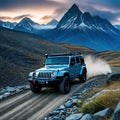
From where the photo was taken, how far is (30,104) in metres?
17.7

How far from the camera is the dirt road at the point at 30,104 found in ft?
49.0

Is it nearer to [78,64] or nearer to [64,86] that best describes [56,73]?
[64,86]

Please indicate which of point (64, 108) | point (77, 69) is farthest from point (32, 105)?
point (77, 69)

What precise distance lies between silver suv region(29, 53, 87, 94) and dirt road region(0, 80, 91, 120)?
24.9 inches

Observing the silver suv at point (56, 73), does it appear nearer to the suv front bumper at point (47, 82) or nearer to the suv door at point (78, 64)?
the suv front bumper at point (47, 82)

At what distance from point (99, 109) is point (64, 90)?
27.6ft

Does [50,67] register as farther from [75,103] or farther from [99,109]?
[99,109]

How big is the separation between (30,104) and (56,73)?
12.2ft

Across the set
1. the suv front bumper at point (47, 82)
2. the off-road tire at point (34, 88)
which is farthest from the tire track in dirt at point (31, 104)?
the suv front bumper at point (47, 82)

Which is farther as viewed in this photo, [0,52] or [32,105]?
[0,52]

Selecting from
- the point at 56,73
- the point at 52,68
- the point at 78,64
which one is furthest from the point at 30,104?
the point at 78,64

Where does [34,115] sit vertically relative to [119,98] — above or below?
below

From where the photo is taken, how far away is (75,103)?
54.3 ft

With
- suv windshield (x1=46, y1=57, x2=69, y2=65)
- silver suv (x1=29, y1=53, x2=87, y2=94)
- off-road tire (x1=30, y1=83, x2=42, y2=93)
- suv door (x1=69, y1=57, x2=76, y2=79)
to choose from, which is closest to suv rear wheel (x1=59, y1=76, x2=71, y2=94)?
silver suv (x1=29, y1=53, x2=87, y2=94)
